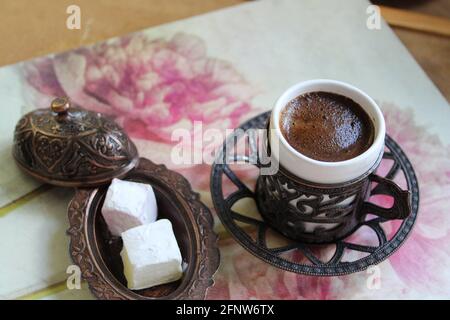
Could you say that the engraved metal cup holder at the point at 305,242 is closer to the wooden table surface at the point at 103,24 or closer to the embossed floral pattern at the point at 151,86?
the embossed floral pattern at the point at 151,86

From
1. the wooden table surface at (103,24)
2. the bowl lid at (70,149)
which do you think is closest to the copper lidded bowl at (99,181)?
the bowl lid at (70,149)

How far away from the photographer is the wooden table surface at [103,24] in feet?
3.17

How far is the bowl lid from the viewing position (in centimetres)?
70

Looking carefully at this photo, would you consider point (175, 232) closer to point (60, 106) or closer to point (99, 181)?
point (99, 181)

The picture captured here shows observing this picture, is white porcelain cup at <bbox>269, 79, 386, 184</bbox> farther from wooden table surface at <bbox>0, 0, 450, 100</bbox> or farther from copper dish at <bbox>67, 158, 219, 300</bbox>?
wooden table surface at <bbox>0, 0, 450, 100</bbox>

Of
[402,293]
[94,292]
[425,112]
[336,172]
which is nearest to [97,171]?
[94,292]

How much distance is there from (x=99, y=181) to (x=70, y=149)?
0.19 ft

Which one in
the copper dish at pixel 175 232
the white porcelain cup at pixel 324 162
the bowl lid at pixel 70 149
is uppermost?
the white porcelain cup at pixel 324 162

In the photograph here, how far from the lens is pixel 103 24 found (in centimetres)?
102

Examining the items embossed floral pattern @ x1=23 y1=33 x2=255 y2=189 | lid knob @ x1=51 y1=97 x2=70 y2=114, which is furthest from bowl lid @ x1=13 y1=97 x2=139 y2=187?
embossed floral pattern @ x1=23 y1=33 x2=255 y2=189

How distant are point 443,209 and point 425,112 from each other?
0.62ft

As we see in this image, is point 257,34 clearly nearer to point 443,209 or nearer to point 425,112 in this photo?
point 425,112

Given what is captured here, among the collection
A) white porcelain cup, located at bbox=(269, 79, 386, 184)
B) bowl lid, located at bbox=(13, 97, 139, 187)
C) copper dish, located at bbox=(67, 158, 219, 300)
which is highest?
white porcelain cup, located at bbox=(269, 79, 386, 184)

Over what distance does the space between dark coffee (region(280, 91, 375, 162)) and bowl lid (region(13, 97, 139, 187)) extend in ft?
0.78
